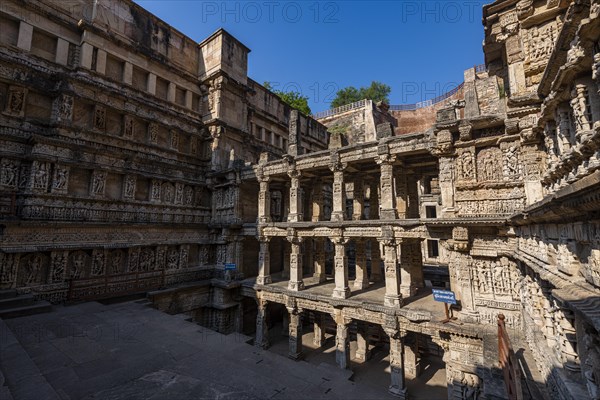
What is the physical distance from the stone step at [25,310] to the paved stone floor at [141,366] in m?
0.44

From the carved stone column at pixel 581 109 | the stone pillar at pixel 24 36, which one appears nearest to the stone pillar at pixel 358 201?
the carved stone column at pixel 581 109

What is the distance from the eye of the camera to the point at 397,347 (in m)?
11.3

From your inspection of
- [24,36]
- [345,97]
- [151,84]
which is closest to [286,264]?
[151,84]

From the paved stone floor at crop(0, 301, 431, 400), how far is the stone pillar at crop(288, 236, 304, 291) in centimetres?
688

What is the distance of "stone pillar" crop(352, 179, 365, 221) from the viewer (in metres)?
16.2

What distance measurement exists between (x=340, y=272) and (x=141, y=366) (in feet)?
30.6

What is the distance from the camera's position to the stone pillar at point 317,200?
17953 millimetres

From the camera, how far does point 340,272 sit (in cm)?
1332

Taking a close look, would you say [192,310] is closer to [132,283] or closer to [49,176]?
[132,283]

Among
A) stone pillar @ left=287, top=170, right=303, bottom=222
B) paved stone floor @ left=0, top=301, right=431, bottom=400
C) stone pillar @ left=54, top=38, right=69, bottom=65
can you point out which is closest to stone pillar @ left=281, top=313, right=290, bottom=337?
stone pillar @ left=287, top=170, right=303, bottom=222

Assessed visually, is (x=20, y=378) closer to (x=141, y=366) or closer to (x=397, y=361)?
(x=141, y=366)

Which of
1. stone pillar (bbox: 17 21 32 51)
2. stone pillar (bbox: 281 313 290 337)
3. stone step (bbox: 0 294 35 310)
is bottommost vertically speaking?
stone pillar (bbox: 281 313 290 337)

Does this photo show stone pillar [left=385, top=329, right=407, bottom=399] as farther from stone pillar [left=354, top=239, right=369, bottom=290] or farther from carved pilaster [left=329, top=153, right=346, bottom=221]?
carved pilaster [left=329, top=153, right=346, bottom=221]

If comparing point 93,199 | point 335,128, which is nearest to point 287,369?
point 93,199
